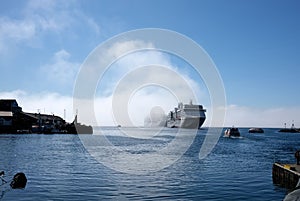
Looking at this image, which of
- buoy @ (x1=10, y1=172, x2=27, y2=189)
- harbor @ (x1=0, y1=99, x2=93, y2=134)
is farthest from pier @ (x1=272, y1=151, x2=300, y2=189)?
harbor @ (x1=0, y1=99, x2=93, y2=134)

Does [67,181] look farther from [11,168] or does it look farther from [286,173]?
[286,173]

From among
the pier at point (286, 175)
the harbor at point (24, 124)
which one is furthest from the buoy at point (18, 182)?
the harbor at point (24, 124)

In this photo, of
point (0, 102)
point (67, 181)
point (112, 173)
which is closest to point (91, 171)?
point (112, 173)

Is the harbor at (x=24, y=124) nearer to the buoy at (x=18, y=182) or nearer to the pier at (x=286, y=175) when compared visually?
the buoy at (x=18, y=182)

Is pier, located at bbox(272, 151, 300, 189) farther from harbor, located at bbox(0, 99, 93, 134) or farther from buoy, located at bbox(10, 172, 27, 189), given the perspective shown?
harbor, located at bbox(0, 99, 93, 134)

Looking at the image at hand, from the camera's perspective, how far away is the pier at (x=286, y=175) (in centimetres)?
2943

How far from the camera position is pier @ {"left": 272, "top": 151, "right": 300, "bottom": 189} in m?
29.4

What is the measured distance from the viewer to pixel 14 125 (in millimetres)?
138375

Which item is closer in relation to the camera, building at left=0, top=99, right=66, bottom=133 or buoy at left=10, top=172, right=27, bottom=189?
buoy at left=10, top=172, right=27, bottom=189

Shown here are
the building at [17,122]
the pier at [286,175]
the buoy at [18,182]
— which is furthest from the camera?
the building at [17,122]

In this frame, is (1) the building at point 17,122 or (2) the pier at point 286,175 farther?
(1) the building at point 17,122

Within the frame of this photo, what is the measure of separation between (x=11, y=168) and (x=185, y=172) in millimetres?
22942

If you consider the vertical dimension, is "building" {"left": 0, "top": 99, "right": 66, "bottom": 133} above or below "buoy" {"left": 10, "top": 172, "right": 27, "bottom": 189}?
above

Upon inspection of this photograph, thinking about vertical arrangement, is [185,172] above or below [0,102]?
below
